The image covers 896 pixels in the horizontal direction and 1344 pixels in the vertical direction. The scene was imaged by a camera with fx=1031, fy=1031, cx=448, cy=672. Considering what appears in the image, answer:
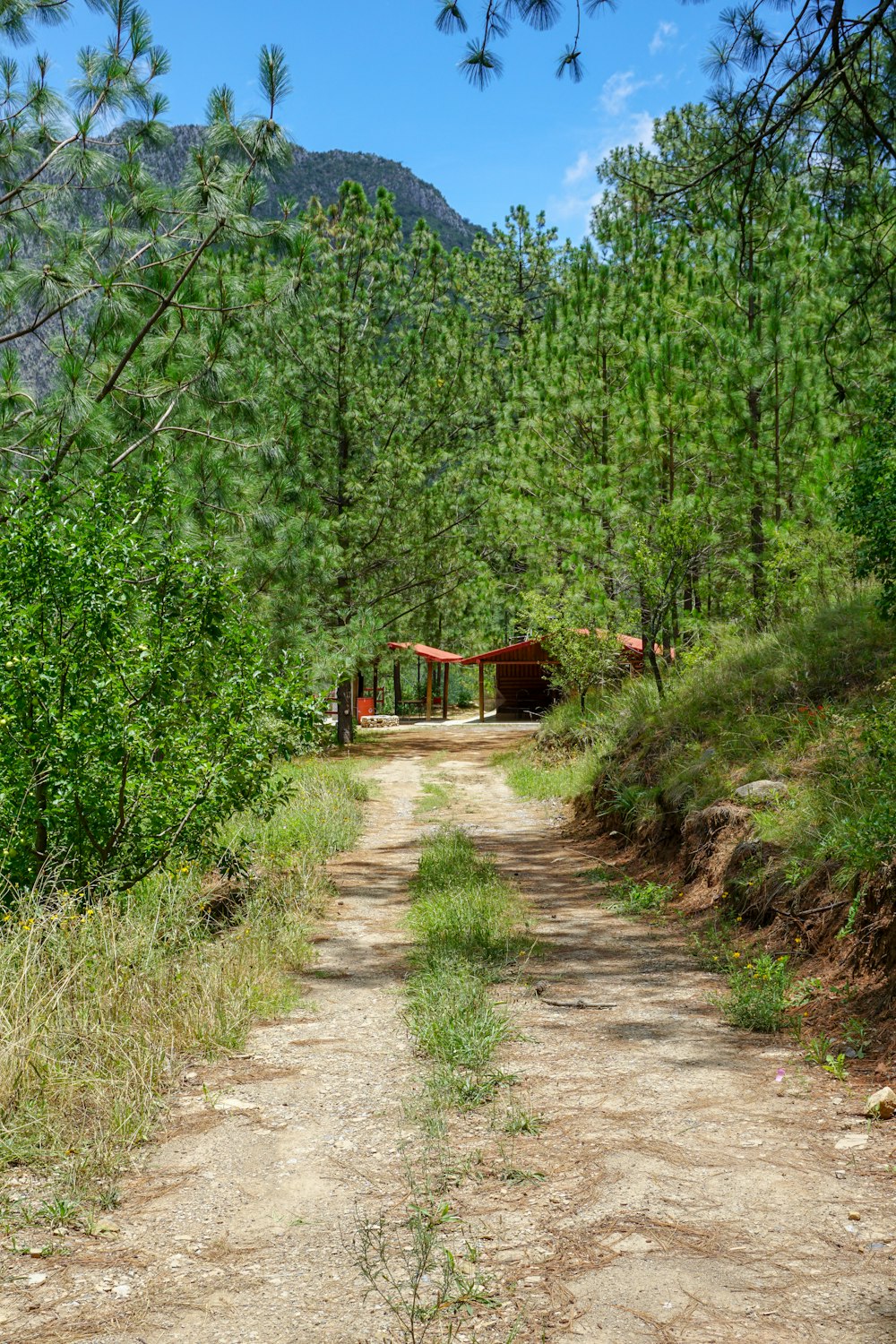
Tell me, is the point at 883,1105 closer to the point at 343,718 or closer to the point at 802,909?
the point at 802,909

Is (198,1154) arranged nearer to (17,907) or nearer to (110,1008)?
(110,1008)

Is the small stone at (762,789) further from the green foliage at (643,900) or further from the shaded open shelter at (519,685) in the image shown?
the shaded open shelter at (519,685)

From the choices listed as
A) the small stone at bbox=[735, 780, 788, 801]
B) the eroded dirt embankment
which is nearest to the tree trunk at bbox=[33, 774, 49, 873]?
the eroded dirt embankment

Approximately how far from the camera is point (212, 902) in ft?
23.7

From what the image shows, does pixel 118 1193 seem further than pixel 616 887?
No

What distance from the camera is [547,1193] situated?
312 cm

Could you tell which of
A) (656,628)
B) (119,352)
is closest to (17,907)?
(119,352)

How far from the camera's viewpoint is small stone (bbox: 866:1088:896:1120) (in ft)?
11.8

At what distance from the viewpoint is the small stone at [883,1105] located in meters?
3.58

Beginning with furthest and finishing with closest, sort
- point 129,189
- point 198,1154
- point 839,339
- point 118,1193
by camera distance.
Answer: point 839,339
point 129,189
point 198,1154
point 118,1193

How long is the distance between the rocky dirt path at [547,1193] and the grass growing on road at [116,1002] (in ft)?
0.61

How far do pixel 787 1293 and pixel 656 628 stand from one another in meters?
11.3

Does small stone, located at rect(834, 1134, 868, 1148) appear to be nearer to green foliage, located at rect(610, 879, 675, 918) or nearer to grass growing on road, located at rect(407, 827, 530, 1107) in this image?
grass growing on road, located at rect(407, 827, 530, 1107)

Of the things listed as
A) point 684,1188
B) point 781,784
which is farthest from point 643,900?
point 684,1188
